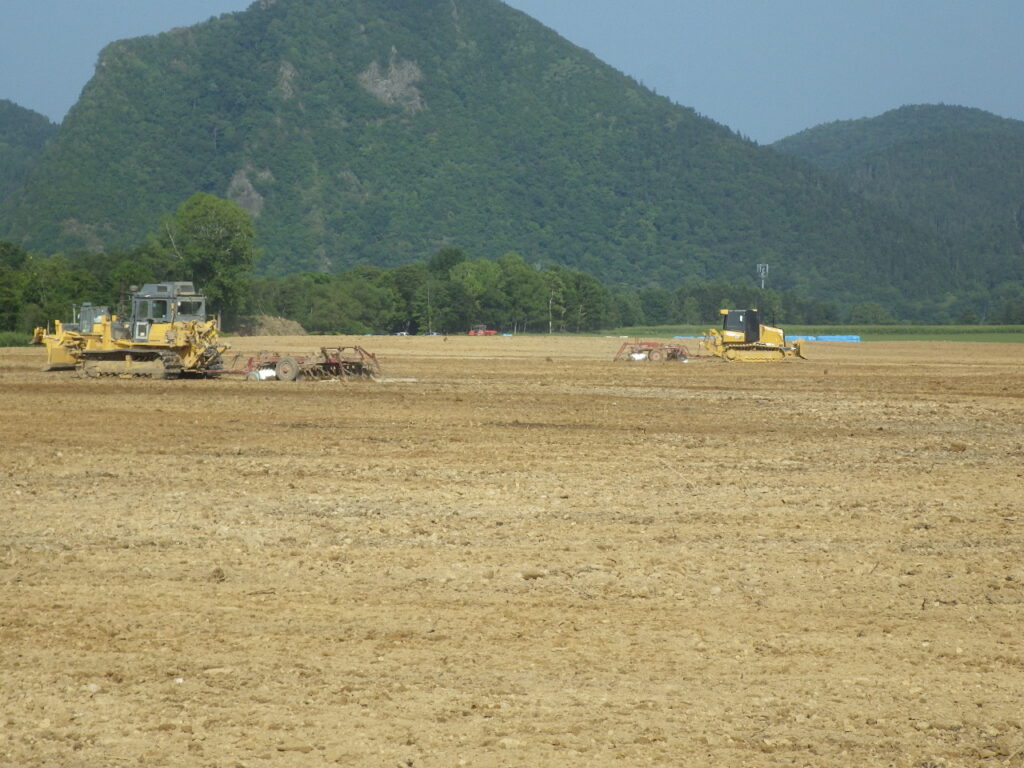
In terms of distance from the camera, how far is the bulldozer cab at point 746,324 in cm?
5312

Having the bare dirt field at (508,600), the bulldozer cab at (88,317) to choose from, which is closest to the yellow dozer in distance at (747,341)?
the bulldozer cab at (88,317)

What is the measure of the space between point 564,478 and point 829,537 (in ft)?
15.1

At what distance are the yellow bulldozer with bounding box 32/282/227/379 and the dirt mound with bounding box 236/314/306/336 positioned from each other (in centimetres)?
8386

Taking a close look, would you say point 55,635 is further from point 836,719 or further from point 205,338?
point 205,338

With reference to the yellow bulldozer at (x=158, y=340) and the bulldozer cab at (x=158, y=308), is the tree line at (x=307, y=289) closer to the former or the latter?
the yellow bulldozer at (x=158, y=340)

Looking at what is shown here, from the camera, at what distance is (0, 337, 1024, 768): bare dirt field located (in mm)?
7164

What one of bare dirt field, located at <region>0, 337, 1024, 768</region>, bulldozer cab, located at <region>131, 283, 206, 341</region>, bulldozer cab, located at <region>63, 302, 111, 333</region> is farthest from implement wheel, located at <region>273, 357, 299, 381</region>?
bare dirt field, located at <region>0, 337, 1024, 768</region>

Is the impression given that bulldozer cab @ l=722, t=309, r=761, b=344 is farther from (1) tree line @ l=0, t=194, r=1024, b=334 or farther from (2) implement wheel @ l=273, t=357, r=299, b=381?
(1) tree line @ l=0, t=194, r=1024, b=334

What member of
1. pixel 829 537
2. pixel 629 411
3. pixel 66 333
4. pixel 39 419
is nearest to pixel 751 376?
pixel 629 411

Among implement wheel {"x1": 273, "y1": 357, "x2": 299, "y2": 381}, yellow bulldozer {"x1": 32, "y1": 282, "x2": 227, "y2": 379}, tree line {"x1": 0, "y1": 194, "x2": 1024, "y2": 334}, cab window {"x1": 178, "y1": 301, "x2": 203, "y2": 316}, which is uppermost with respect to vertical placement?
tree line {"x1": 0, "y1": 194, "x2": 1024, "y2": 334}

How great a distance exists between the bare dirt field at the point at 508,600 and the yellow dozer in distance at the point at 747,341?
102 feet

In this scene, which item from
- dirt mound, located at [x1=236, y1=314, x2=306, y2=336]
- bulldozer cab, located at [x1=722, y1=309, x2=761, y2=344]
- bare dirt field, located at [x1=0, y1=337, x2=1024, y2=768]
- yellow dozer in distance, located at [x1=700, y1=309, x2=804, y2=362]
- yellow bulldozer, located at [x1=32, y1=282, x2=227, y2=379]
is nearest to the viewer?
bare dirt field, located at [x1=0, y1=337, x2=1024, y2=768]

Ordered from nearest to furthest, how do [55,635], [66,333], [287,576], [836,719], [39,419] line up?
[836,719] → [55,635] → [287,576] → [39,419] → [66,333]

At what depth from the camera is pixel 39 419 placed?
944 inches
